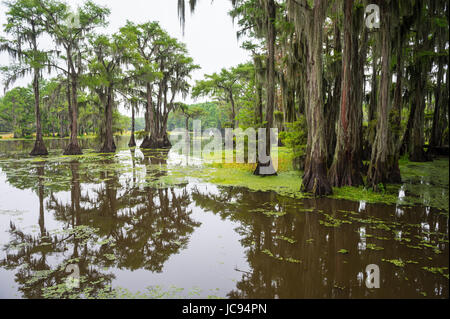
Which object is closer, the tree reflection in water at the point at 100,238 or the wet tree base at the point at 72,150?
the tree reflection in water at the point at 100,238

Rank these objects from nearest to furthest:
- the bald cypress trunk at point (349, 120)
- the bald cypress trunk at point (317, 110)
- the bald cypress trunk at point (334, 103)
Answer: the bald cypress trunk at point (317, 110) < the bald cypress trunk at point (349, 120) < the bald cypress trunk at point (334, 103)

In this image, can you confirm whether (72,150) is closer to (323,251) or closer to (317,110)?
(317,110)

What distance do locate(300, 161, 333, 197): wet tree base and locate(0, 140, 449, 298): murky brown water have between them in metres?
0.54

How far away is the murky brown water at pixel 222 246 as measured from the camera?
2984mm

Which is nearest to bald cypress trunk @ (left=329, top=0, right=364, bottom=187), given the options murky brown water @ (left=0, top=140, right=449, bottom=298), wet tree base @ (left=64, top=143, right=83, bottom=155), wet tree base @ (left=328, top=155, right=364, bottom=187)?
wet tree base @ (left=328, top=155, right=364, bottom=187)

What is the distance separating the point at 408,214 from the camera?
5.49m

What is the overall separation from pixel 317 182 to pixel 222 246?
426 centimetres

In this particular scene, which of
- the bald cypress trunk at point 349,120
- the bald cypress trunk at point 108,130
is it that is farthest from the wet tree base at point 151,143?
the bald cypress trunk at point 349,120

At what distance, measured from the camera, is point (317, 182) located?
7191mm

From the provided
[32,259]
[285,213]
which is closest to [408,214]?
[285,213]

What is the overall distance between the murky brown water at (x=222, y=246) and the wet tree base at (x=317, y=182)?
538 mm

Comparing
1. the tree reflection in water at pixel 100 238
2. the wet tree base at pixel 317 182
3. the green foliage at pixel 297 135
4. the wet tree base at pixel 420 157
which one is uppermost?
the green foliage at pixel 297 135

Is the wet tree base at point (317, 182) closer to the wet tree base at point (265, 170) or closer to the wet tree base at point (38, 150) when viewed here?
the wet tree base at point (265, 170)

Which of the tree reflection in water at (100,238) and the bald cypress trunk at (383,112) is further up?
the bald cypress trunk at (383,112)
